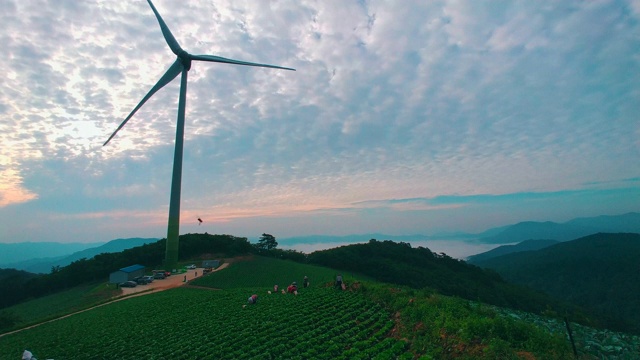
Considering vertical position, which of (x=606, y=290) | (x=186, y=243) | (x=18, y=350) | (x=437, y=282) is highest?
(x=186, y=243)

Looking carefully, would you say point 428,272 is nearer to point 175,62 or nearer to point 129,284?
point 129,284

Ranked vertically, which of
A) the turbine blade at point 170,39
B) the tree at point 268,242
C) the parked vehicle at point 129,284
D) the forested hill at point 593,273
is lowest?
the forested hill at point 593,273

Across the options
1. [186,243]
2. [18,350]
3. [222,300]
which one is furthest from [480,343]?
[186,243]

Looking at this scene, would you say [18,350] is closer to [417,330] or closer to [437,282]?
[417,330]

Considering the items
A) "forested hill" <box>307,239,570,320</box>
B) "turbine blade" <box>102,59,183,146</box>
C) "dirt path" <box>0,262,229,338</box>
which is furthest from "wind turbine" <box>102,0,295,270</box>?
"forested hill" <box>307,239,570,320</box>

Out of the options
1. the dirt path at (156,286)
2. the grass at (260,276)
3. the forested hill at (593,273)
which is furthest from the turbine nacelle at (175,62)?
the forested hill at (593,273)

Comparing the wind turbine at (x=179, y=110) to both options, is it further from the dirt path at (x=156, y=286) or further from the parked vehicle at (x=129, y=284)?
the parked vehicle at (x=129, y=284)
